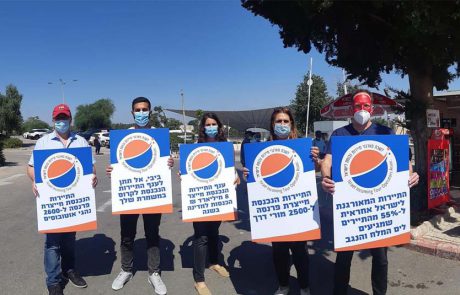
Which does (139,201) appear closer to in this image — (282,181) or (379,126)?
(282,181)

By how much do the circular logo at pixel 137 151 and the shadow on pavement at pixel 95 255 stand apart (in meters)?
1.57

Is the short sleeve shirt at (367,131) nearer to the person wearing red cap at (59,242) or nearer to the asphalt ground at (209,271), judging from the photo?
the asphalt ground at (209,271)

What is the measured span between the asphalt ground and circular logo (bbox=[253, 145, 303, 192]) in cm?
131

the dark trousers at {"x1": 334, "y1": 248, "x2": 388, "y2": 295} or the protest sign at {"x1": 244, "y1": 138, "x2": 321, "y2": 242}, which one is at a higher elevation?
the protest sign at {"x1": 244, "y1": 138, "x2": 321, "y2": 242}

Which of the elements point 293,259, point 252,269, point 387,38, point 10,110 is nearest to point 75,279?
point 252,269

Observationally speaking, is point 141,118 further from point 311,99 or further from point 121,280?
point 311,99

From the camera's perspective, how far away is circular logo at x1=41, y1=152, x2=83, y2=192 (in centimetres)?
426

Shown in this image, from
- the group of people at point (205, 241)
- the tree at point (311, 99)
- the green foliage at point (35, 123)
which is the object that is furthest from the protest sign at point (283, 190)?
the green foliage at point (35, 123)

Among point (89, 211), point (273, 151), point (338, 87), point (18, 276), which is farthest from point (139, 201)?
point (338, 87)

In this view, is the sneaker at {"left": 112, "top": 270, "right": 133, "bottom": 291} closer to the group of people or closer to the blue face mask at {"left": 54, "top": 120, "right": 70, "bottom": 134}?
the group of people

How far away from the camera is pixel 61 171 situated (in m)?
4.30

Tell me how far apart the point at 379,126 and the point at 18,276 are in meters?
4.59

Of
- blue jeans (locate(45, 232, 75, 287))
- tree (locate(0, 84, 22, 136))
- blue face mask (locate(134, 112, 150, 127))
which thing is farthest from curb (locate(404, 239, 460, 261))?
tree (locate(0, 84, 22, 136))

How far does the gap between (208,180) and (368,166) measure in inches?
68.7
